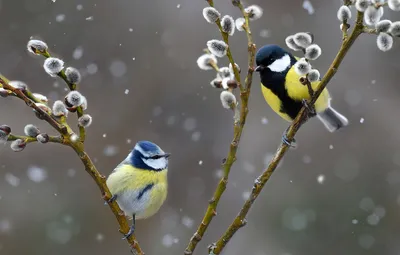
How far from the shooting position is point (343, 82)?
432cm

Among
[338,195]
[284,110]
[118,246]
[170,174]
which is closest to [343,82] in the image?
[338,195]

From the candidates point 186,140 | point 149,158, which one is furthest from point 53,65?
point 186,140

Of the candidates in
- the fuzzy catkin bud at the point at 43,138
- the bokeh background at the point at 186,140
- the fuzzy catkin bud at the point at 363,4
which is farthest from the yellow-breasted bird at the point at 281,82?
the bokeh background at the point at 186,140

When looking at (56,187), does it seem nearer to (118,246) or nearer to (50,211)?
(50,211)

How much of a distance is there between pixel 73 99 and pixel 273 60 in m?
0.79

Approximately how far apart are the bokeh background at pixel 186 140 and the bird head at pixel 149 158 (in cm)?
213

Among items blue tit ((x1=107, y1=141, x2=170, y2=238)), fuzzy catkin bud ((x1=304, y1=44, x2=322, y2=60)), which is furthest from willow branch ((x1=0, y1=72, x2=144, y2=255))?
blue tit ((x1=107, y1=141, x2=170, y2=238))

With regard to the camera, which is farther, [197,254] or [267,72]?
[197,254]

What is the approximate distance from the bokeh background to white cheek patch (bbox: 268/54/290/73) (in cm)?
235

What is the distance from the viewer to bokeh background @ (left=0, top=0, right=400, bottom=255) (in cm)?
390

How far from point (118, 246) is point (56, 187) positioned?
55 centimetres

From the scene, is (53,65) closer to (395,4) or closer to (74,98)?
(74,98)

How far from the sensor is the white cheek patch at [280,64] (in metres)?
1.56

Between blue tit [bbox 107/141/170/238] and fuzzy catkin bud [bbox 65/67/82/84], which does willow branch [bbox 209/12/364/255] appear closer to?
fuzzy catkin bud [bbox 65/67/82/84]
